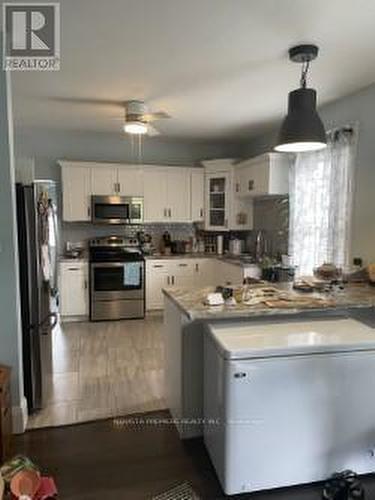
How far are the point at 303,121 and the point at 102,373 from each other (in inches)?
109

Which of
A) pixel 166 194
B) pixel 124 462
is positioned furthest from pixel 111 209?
pixel 124 462

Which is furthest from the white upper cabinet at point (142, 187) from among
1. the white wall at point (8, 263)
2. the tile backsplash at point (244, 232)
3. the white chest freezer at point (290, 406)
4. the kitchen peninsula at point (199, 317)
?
the white chest freezer at point (290, 406)

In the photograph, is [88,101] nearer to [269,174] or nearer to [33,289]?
[33,289]

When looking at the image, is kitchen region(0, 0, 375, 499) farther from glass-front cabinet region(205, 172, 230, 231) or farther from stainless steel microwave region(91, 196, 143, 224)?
glass-front cabinet region(205, 172, 230, 231)

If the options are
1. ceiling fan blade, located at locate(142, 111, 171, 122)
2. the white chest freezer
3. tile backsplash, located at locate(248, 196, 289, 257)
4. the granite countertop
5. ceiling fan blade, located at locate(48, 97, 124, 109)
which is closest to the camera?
the white chest freezer

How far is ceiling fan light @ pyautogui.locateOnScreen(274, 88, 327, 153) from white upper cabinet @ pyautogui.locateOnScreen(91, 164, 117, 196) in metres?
3.34

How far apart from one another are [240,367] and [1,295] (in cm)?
165

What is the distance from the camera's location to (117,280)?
17.2 feet

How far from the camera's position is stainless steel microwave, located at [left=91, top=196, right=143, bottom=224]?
17.4 feet

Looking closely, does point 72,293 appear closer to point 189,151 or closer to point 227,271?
point 227,271

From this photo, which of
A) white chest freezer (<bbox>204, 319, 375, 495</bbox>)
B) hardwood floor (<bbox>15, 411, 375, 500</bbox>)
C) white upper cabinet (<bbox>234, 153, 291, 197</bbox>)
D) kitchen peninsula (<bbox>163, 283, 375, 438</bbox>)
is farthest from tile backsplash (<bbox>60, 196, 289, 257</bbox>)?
hardwood floor (<bbox>15, 411, 375, 500</bbox>)

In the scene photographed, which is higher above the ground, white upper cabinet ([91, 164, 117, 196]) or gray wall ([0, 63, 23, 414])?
white upper cabinet ([91, 164, 117, 196])

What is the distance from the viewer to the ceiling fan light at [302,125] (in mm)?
2428

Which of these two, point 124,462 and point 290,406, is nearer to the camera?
point 290,406
